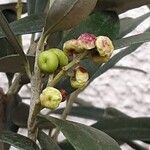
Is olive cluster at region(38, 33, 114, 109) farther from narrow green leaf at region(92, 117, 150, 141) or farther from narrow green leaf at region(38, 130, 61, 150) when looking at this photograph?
narrow green leaf at region(92, 117, 150, 141)

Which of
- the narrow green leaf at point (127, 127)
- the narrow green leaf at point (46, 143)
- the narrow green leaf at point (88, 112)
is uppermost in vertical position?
the narrow green leaf at point (46, 143)

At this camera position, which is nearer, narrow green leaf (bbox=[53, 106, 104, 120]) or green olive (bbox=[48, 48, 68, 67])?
green olive (bbox=[48, 48, 68, 67])

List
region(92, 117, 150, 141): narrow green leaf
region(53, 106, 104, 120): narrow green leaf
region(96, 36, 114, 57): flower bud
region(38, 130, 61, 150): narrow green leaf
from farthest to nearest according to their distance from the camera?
region(53, 106, 104, 120): narrow green leaf
region(92, 117, 150, 141): narrow green leaf
region(38, 130, 61, 150): narrow green leaf
region(96, 36, 114, 57): flower bud

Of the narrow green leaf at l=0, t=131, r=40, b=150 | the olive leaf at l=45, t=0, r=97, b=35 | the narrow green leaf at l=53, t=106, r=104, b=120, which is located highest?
the olive leaf at l=45, t=0, r=97, b=35

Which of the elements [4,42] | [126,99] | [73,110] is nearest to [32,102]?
[4,42]

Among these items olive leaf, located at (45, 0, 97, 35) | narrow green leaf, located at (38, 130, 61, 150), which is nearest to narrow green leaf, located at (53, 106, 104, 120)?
narrow green leaf, located at (38, 130, 61, 150)

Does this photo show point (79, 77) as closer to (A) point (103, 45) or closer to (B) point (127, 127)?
(A) point (103, 45)

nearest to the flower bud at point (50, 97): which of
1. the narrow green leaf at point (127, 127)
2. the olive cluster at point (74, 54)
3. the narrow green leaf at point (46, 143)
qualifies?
the olive cluster at point (74, 54)

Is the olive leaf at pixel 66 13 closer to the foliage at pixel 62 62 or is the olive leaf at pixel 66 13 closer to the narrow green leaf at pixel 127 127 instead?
the foliage at pixel 62 62

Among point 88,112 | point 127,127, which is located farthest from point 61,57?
point 88,112
